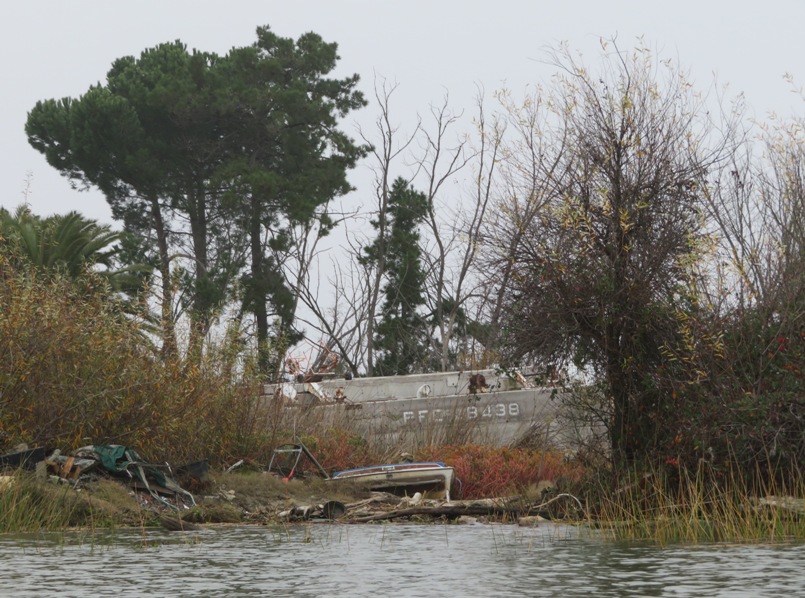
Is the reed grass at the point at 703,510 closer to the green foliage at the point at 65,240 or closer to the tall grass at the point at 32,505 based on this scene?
the tall grass at the point at 32,505

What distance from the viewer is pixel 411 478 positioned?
21844mm

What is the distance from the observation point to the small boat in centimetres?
2183

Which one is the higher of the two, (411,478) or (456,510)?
(411,478)

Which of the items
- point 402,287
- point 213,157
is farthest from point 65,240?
point 402,287

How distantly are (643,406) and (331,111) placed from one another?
95.9 feet

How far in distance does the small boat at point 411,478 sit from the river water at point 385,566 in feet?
17.9

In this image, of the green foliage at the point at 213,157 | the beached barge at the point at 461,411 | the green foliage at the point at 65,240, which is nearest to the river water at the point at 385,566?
the beached barge at the point at 461,411

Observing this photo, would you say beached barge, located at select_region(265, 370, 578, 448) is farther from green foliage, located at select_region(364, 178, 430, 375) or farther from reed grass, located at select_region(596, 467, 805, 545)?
green foliage, located at select_region(364, 178, 430, 375)

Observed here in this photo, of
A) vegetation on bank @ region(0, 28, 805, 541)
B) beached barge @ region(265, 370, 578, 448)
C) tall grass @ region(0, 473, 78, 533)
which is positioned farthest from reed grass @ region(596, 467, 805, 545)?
beached barge @ region(265, 370, 578, 448)

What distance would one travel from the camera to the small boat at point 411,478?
21828 millimetres

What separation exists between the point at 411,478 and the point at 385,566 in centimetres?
942

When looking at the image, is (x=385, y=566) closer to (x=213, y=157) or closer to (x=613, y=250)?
(x=613, y=250)

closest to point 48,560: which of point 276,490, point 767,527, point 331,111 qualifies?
point 767,527

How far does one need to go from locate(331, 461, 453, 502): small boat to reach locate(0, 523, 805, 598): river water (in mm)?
5458
